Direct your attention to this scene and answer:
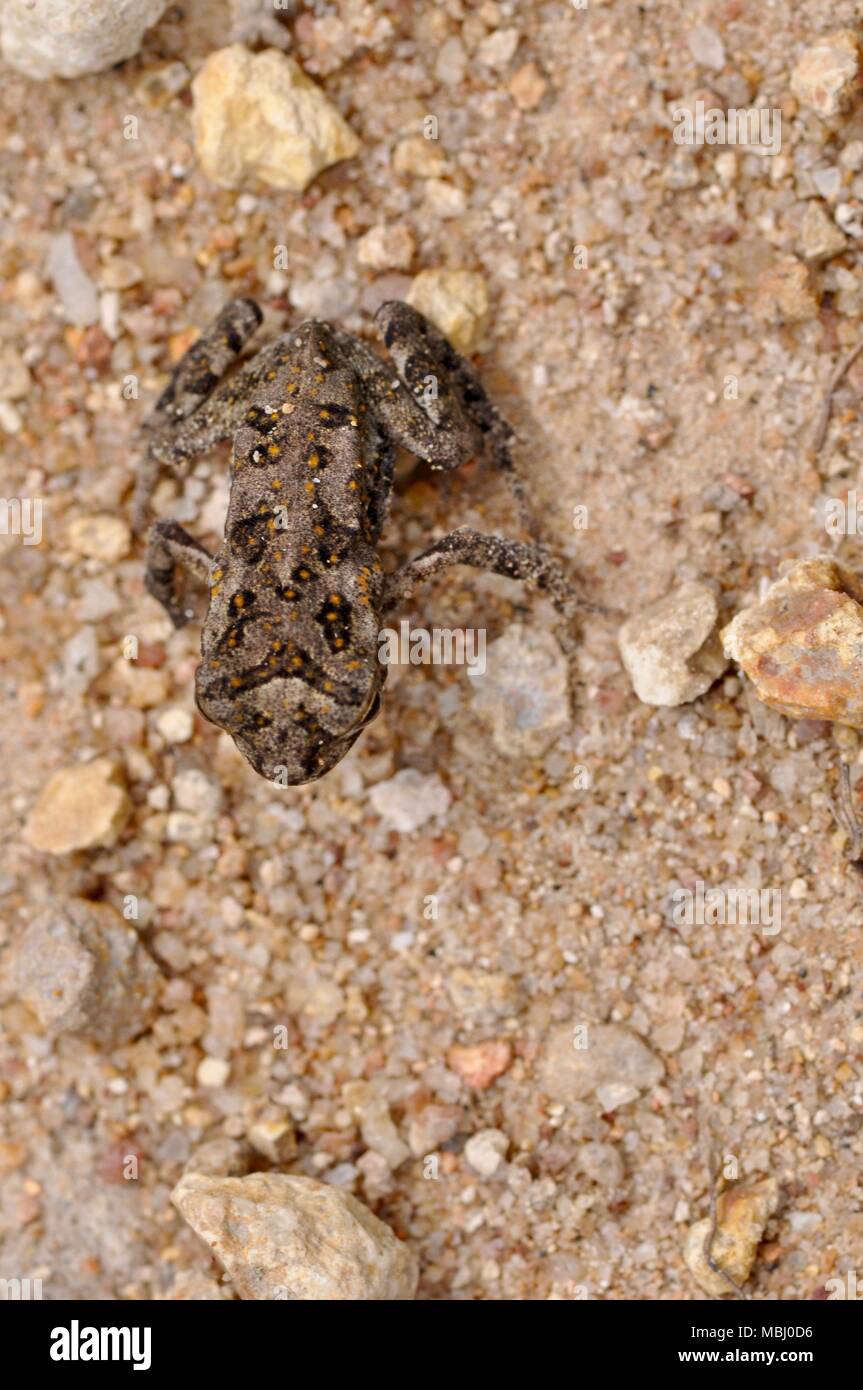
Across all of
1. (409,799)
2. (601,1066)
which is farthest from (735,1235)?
(409,799)

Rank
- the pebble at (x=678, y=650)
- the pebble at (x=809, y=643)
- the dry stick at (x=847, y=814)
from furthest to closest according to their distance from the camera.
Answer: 1. the pebble at (x=678, y=650)
2. the dry stick at (x=847, y=814)
3. the pebble at (x=809, y=643)

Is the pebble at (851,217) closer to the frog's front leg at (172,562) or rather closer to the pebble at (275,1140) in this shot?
the frog's front leg at (172,562)

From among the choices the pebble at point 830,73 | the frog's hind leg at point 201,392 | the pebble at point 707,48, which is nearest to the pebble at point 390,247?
the frog's hind leg at point 201,392

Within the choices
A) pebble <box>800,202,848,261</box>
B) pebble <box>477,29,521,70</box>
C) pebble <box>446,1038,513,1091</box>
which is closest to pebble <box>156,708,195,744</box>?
pebble <box>446,1038,513,1091</box>

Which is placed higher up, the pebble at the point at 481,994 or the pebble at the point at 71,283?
the pebble at the point at 71,283

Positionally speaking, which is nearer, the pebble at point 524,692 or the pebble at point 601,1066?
the pebble at point 601,1066

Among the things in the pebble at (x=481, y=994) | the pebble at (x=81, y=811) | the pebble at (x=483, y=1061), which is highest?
the pebble at (x=81, y=811)

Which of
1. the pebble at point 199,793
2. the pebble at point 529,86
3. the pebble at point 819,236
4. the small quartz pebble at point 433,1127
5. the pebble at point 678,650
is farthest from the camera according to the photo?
the pebble at point 199,793
